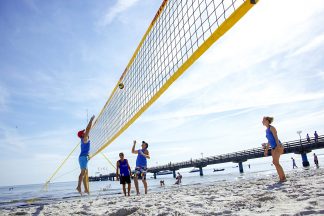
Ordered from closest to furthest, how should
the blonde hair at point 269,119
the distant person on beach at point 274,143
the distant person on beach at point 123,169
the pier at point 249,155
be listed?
the distant person on beach at point 274,143, the blonde hair at point 269,119, the distant person on beach at point 123,169, the pier at point 249,155

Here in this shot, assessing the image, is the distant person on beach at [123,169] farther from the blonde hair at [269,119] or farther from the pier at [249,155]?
the pier at [249,155]

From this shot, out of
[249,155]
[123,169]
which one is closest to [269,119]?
[123,169]

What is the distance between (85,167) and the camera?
6.91 meters

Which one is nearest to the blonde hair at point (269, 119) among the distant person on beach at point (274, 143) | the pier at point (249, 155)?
the distant person on beach at point (274, 143)

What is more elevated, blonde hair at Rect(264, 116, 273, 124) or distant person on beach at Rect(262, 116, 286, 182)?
blonde hair at Rect(264, 116, 273, 124)

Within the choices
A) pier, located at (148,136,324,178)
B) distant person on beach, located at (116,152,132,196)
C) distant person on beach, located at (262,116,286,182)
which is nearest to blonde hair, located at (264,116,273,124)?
distant person on beach, located at (262,116,286,182)

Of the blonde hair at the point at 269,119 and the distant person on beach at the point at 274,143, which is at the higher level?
the blonde hair at the point at 269,119

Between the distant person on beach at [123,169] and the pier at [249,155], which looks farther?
the pier at [249,155]

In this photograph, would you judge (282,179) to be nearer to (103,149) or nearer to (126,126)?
(126,126)

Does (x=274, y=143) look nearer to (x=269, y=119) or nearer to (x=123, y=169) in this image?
(x=269, y=119)

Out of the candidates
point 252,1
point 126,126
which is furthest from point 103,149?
point 252,1

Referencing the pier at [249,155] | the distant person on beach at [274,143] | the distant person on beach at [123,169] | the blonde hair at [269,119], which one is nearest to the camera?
the distant person on beach at [274,143]

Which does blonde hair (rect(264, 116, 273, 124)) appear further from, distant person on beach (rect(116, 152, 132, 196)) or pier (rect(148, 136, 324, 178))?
pier (rect(148, 136, 324, 178))

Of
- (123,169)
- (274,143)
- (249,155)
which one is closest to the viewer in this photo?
(274,143)
